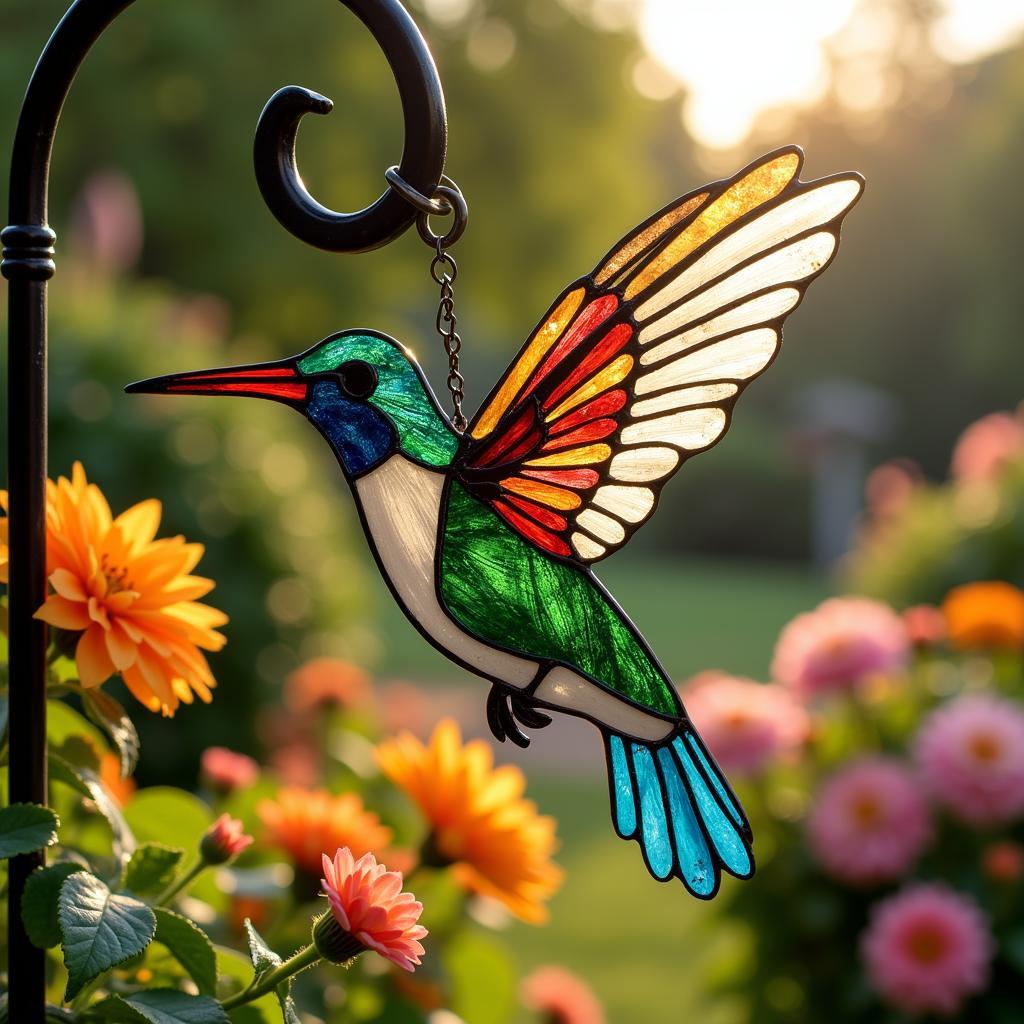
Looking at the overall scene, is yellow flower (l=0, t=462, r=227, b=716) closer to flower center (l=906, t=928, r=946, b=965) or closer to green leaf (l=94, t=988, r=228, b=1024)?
green leaf (l=94, t=988, r=228, b=1024)

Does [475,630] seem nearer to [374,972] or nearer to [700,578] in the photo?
[374,972]

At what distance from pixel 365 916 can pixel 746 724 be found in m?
1.33

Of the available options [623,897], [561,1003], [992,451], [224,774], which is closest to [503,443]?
[224,774]

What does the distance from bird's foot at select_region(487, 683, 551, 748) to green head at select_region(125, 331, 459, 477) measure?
0.51 feet

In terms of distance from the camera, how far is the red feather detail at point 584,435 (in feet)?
2.62

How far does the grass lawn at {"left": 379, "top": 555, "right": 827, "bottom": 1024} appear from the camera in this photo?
3.53 metres

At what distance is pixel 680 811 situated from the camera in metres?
0.77

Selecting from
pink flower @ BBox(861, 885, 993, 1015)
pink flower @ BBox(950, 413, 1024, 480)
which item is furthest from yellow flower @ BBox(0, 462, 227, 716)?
pink flower @ BBox(950, 413, 1024, 480)

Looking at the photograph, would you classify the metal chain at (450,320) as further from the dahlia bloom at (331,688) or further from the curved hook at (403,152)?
the dahlia bloom at (331,688)

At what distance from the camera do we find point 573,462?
802mm

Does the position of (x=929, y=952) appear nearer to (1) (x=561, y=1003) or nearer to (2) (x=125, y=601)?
(1) (x=561, y=1003)

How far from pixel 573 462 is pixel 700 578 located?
16.0 meters

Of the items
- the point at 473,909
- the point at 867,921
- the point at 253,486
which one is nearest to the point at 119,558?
the point at 473,909

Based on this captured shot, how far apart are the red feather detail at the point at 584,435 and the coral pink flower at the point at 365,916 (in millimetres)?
280
